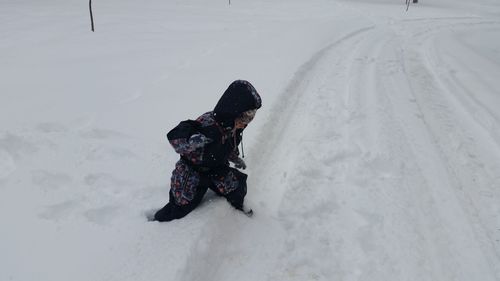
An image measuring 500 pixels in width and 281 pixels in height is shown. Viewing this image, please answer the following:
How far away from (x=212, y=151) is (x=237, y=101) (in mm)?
426

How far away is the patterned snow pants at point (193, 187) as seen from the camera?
3.16 m

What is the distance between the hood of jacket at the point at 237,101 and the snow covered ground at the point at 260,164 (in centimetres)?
85

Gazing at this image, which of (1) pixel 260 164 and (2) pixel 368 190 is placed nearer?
(2) pixel 368 190

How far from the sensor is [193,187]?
3182 millimetres

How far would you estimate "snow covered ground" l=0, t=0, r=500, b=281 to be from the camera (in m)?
2.98

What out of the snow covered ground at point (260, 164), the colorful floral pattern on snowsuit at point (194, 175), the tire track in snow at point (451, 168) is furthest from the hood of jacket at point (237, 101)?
the tire track in snow at point (451, 168)

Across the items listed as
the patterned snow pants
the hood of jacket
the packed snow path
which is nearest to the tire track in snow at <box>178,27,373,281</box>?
the packed snow path

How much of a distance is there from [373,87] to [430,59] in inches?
130

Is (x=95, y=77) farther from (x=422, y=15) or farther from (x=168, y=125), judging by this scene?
(x=422, y=15)

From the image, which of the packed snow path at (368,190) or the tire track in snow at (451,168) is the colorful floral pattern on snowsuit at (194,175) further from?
the tire track in snow at (451,168)

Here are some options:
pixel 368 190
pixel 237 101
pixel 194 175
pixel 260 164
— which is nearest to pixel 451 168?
pixel 368 190

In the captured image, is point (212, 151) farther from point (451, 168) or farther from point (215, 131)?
point (451, 168)

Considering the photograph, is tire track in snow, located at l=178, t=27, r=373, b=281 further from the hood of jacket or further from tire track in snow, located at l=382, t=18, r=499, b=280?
tire track in snow, located at l=382, t=18, r=499, b=280

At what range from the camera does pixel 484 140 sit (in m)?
5.12
